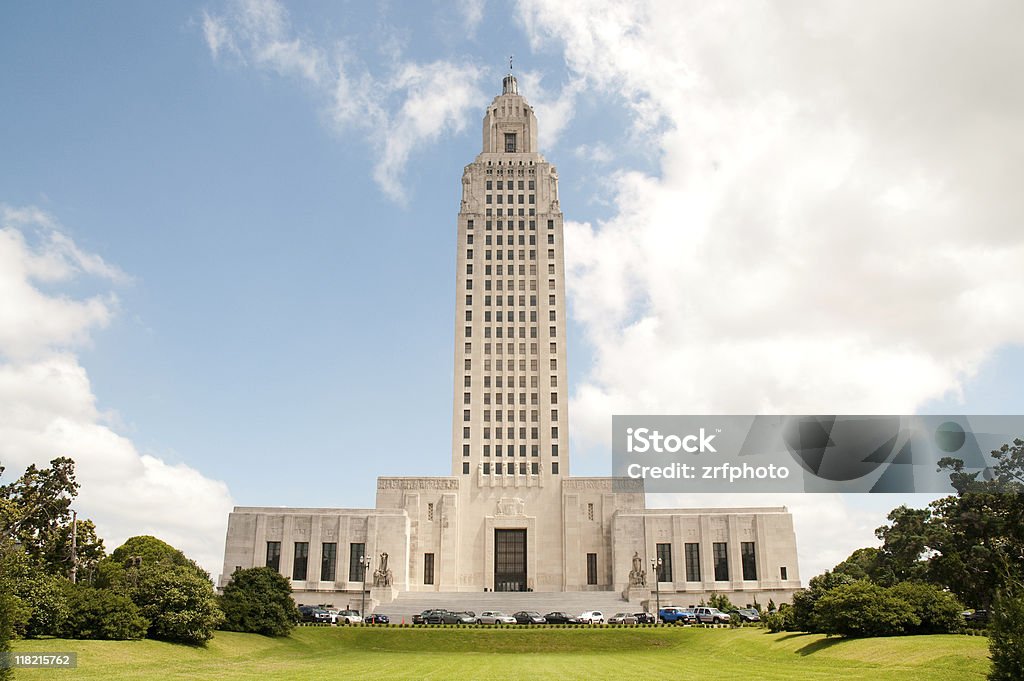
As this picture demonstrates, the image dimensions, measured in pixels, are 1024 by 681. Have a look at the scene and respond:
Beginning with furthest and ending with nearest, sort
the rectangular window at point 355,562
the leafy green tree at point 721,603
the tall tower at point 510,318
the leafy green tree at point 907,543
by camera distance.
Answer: the tall tower at point 510,318, the rectangular window at point 355,562, the leafy green tree at point 721,603, the leafy green tree at point 907,543

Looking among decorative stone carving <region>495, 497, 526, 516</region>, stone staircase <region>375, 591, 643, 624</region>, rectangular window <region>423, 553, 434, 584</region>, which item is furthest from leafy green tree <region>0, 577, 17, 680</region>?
decorative stone carving <region>495, 497, 526, 516</region>

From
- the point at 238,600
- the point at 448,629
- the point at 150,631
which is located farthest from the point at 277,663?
the point at 448,629

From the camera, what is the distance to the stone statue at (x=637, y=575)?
6706 cm

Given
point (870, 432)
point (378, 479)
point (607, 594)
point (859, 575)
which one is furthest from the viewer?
point (378, 479)

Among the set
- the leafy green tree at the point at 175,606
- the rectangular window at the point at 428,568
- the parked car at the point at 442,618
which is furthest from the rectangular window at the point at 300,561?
the leafy green tree at the point at 175,606

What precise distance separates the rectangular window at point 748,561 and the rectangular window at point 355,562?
107ft

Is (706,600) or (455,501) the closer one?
(706,600)

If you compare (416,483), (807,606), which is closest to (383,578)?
(416,483)

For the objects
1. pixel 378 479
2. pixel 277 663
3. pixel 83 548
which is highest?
pixel 378 479

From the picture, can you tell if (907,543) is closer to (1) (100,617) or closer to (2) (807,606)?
(2) (807,606)

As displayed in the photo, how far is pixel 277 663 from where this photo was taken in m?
33.5

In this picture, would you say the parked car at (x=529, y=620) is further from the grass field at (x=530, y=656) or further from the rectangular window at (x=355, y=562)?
the rectangular window at (x=355, y=562)

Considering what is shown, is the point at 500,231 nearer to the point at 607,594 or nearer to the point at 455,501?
the point at 455,501

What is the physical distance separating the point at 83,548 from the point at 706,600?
55.7 meters
